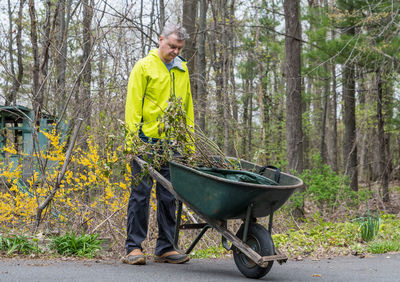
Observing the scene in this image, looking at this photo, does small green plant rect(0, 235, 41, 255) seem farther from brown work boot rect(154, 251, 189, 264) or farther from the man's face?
the man's face

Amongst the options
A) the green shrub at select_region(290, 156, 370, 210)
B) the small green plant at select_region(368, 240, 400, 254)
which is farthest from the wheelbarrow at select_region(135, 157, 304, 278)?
the green shrub at select_region(290, 156, 370, 210)

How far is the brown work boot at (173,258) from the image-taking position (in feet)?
13.8

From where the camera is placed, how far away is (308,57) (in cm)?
1115

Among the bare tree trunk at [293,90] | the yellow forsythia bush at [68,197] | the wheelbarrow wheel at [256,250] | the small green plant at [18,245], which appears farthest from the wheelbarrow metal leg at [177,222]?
the bare tree trunk at [293,90]

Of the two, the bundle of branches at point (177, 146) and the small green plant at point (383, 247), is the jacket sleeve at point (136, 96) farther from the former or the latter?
the small green plant at point (383, 247)

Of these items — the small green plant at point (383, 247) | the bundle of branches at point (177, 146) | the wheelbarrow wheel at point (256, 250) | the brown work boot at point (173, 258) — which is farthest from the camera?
the small green plant at point (383, 247)

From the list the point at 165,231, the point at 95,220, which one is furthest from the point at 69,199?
the point at 165,231

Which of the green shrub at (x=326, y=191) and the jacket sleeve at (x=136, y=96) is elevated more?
the jacket sleeve at (x=136, y=96)

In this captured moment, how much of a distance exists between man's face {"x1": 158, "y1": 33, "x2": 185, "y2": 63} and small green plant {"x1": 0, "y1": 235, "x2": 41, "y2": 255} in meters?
2.16

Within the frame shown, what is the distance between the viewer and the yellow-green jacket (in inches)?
161

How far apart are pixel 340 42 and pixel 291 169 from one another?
344 centimetres

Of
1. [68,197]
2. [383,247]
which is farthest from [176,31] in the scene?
[383,247]

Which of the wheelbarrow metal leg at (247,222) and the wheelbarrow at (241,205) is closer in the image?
the wheelbarrow at (241,205)

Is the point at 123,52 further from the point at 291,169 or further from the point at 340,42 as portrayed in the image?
the point at 340,42
